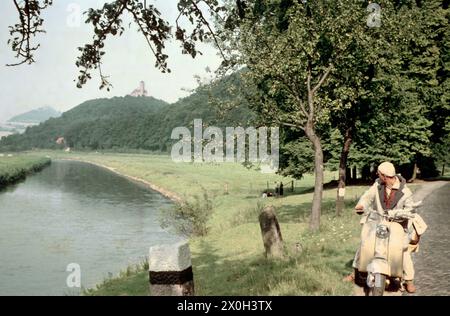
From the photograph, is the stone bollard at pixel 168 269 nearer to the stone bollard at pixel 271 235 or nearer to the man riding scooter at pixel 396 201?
the man riding scooter at pixel 396 201

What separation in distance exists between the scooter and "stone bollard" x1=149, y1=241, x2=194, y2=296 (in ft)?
12.0

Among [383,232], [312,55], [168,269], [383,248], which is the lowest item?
[383,248]

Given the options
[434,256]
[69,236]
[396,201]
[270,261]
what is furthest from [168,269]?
[69,236]

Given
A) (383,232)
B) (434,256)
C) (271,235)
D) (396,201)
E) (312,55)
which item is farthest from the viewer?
(312,55)

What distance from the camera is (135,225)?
124ft

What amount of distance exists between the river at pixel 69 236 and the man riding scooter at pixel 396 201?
14622 mm

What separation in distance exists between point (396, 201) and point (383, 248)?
95 cm

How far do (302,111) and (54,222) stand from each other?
1049 inches

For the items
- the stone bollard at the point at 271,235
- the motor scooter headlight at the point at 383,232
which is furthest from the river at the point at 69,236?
the motor scooter headlight at the point at 383,232

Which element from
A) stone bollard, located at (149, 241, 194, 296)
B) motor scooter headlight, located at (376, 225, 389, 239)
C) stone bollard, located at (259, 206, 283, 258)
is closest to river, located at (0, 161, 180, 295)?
stone bollard, located at (259, 206, 283, 258)

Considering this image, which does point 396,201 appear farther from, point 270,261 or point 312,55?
point 312,55

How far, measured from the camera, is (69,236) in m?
33.8

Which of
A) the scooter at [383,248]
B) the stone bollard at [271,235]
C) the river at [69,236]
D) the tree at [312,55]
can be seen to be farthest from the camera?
the river at [69,236]

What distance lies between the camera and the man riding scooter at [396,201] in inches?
348
